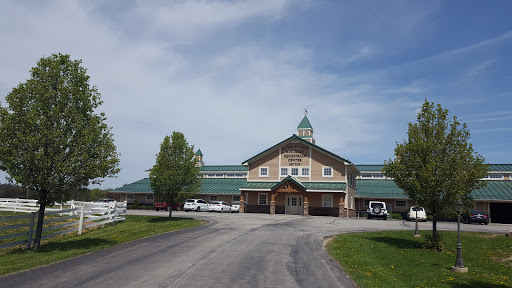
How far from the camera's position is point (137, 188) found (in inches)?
2320

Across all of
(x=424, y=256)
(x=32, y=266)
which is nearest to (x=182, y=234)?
(x=32, y=266)

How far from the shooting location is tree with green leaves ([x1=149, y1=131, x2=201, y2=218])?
101ft

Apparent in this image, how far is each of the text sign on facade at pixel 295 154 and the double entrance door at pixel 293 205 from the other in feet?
13.9

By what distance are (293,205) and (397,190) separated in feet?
50.8

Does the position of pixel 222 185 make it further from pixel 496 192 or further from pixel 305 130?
pixel 496 192

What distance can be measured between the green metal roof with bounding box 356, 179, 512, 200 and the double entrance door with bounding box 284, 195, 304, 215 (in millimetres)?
10152

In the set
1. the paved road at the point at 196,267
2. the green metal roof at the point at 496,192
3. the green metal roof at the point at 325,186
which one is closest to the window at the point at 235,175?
the green metal roof at the point at 325,186

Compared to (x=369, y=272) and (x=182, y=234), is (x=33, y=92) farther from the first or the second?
(x=369, y=272)

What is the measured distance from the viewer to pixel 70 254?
14031 mm

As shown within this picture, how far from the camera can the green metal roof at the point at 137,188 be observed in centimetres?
5788

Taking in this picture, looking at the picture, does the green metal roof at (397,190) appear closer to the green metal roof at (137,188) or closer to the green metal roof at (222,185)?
the green metal roof at (222,185)

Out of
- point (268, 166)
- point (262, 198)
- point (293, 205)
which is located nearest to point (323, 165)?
point (293, 205)

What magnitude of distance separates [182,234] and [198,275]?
31.5ft

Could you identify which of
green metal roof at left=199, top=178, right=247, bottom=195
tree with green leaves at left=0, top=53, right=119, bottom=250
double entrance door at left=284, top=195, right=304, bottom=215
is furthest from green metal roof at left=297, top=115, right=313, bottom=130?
tree with green leaves at left=0, top=53, right=119, bottom=250
